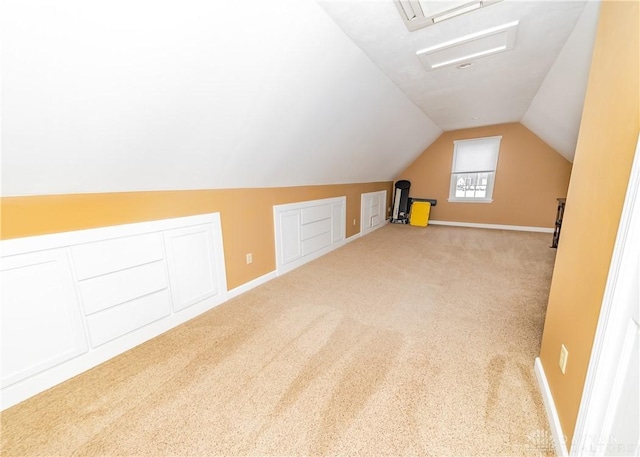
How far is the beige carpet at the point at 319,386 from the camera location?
3.68 feet

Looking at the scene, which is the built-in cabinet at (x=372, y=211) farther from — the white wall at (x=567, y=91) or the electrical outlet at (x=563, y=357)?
the electrical outlet at (x=563, y=357)

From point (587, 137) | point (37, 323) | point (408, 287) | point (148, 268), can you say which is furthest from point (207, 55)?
point (408, 287)

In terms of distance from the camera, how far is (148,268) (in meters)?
1.84

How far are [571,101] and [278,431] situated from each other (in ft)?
13.6

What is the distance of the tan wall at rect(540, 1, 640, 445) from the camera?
824 millimetres

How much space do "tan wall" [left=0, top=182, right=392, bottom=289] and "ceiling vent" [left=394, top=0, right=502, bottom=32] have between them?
1.97m

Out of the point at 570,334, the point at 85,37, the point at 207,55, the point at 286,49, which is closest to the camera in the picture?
the point at 85,37

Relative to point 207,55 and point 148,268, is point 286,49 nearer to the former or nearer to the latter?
point 207,55

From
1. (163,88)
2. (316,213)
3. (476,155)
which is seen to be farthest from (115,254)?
(476,155)

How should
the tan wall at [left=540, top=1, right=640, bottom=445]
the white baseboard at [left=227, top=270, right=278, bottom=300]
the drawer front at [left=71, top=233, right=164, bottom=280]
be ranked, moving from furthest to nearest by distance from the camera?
the white baseboard at [left=227, top=270, right=278, bottom=300] → the drawer front at [left=71, top=233, right=164, bottom=280] → the tan wall at [left=540, top=1, right=640, bottom=445]

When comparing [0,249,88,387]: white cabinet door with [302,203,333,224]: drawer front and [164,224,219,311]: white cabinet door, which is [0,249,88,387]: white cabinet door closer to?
[164,224,219,311]: white cabinet door

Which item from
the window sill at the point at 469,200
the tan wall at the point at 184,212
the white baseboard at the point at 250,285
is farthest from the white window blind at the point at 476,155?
the white baseboard at the point at 250,285

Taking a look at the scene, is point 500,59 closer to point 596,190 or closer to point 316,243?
point 596,190

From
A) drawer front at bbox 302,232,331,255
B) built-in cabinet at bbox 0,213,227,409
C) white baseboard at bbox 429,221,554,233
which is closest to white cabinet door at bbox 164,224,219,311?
built-in cabinet at bbox 0,213,227,409
